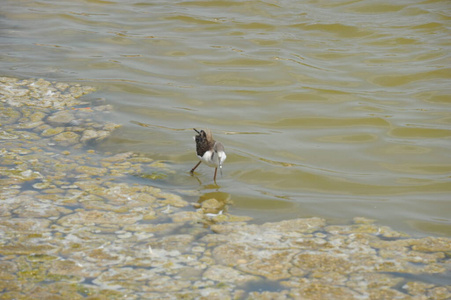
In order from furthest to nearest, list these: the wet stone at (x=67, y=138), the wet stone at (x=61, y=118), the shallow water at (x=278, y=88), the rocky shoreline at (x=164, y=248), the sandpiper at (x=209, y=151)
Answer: the wet stone at (x=61, y=118) → the wet stone at (x=67, y=138) → the shallow water at (x=278, y=88) → the sandpiper at (x=209, y=151) → the rocky shoreline at (x=164, y=248)

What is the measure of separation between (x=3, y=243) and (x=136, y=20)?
8.49 metres

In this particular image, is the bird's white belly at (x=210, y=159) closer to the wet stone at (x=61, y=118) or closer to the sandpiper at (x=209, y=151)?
the sandpiper at (x=209, y=151)

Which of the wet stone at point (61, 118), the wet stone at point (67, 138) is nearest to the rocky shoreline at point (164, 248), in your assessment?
the wet stone at point (67, 138)

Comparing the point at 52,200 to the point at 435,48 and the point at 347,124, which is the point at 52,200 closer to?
the point at 347,124

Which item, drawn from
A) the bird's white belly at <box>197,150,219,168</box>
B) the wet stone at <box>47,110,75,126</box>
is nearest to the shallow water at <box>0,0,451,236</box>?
the bird's white belly at <box>197,150,219,168</box>

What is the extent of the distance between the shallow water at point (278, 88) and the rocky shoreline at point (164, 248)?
0.39 m

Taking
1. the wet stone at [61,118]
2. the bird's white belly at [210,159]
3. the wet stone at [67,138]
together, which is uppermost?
the bird's white belly at [210,159]

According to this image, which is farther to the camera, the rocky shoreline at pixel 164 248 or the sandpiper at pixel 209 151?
the sandpiper at pixel 209 151

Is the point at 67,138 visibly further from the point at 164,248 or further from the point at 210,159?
the point at 164,248

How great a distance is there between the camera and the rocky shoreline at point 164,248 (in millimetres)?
3680

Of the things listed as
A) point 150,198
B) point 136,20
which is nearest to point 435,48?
point 136,20

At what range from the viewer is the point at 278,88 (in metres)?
8.36

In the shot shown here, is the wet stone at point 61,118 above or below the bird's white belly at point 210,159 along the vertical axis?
below

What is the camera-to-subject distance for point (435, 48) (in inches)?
386
